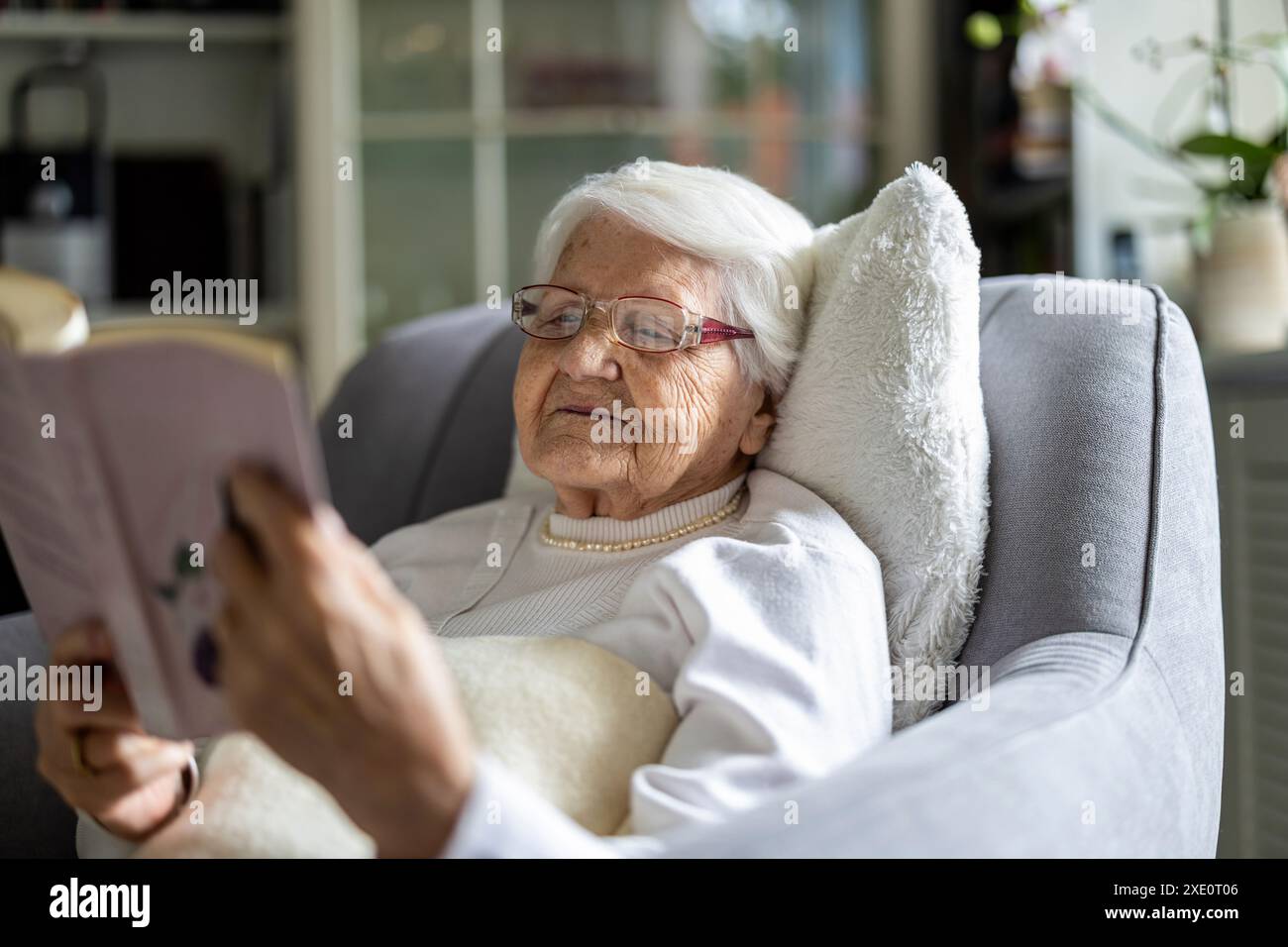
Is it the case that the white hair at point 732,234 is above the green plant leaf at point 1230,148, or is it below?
below

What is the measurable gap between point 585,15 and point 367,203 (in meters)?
0.79

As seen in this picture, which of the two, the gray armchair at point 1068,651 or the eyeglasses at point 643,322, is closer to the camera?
the gray armchair at point 1068,651

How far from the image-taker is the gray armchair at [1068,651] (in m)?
0.75

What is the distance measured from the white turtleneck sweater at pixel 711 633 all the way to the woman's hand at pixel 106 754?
0.17 feet

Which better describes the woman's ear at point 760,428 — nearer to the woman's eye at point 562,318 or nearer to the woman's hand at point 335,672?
the woman's eye at point 562,318

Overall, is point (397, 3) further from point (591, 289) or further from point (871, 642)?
point (871, 642)

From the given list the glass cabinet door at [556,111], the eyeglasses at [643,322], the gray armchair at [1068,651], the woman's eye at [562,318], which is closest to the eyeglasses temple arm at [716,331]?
the eyeglasses at [643,322]

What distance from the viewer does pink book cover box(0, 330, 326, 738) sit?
24.3 inches

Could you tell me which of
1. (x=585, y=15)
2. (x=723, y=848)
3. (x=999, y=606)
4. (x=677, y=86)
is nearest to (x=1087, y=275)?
(x=677, y=86)

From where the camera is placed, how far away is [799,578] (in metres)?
0.98

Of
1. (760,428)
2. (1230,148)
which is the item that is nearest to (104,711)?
(760,428)

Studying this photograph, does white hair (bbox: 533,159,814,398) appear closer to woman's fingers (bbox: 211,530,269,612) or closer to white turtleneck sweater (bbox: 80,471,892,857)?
white turtleneck sweater (bbox: 80,471,892,857)

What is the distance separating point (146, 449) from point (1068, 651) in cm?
69
